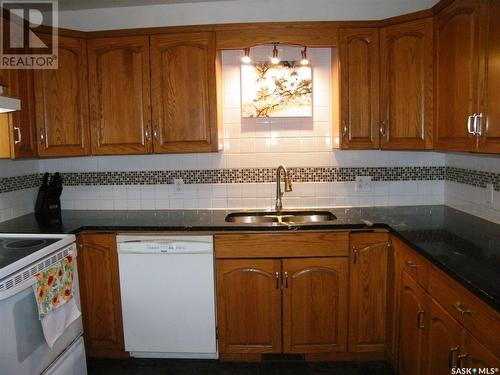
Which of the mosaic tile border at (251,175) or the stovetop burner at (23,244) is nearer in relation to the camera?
the stovetop burner at (23,244)

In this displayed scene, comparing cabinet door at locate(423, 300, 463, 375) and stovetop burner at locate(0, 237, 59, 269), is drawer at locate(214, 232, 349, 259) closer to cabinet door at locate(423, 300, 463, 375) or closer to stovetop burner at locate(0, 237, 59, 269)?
cabinet door at locate(423, 300, 463, 375)

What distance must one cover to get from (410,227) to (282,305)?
884 mm

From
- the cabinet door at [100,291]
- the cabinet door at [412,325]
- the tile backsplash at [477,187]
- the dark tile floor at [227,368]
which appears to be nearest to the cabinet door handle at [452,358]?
the cabinet door at [412,325]

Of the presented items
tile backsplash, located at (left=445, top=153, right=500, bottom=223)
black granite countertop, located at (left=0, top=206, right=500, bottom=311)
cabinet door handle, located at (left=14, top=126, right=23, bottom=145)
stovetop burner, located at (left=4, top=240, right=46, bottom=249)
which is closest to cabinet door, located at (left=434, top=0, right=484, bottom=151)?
tile backsplash, located at (left=445, top=153, right=500, bottom=223)

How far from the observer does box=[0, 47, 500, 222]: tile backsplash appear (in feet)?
9.20

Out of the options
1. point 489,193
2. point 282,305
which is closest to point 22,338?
point 282,305

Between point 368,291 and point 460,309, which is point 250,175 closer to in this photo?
point 368,291

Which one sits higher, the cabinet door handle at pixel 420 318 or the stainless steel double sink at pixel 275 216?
the stainless steel double sink at pixel 275 216

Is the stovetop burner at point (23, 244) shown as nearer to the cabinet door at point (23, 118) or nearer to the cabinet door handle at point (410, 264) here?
the cabinet door at point (23, 118)

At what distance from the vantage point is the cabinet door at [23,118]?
2.35 metres

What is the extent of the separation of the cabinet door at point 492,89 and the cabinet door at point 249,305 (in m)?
1.28

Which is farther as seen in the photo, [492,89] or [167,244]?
[167,244]

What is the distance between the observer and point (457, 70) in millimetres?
2035

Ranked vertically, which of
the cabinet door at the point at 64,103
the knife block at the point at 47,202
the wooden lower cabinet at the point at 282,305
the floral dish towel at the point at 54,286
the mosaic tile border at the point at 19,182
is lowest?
the wooden lower cabinet at the point at 282,305
